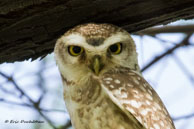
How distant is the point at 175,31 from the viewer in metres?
3.41

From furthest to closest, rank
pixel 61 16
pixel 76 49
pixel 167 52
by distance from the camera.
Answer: pixel 167 52, pixel 76 49, pixel 61 16

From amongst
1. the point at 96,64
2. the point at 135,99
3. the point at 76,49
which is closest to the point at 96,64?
the point at 96,64

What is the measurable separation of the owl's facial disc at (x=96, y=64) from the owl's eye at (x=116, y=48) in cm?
14

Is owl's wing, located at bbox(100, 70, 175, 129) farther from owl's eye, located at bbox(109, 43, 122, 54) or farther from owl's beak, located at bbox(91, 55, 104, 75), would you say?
owl's eye, located at bbox(109, 43, 122, 54)

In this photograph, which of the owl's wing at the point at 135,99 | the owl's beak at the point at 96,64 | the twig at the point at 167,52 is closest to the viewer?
the owl's wing at the point at 135,99

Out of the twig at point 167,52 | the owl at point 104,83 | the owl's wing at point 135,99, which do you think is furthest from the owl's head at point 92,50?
the twig at point 167,52

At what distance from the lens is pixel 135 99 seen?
2537mm

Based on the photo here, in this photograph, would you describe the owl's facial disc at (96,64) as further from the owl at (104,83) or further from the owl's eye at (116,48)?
the owl's eye at (116,48)

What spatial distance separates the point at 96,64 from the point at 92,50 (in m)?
0.11

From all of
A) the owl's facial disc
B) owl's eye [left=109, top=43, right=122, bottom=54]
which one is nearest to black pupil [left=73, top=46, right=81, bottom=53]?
the owl's facial disc

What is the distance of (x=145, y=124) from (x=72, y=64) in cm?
76

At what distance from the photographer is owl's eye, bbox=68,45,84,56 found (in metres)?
2.66

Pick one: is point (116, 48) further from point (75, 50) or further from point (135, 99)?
point (135, 99)

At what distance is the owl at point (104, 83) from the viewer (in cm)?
244
